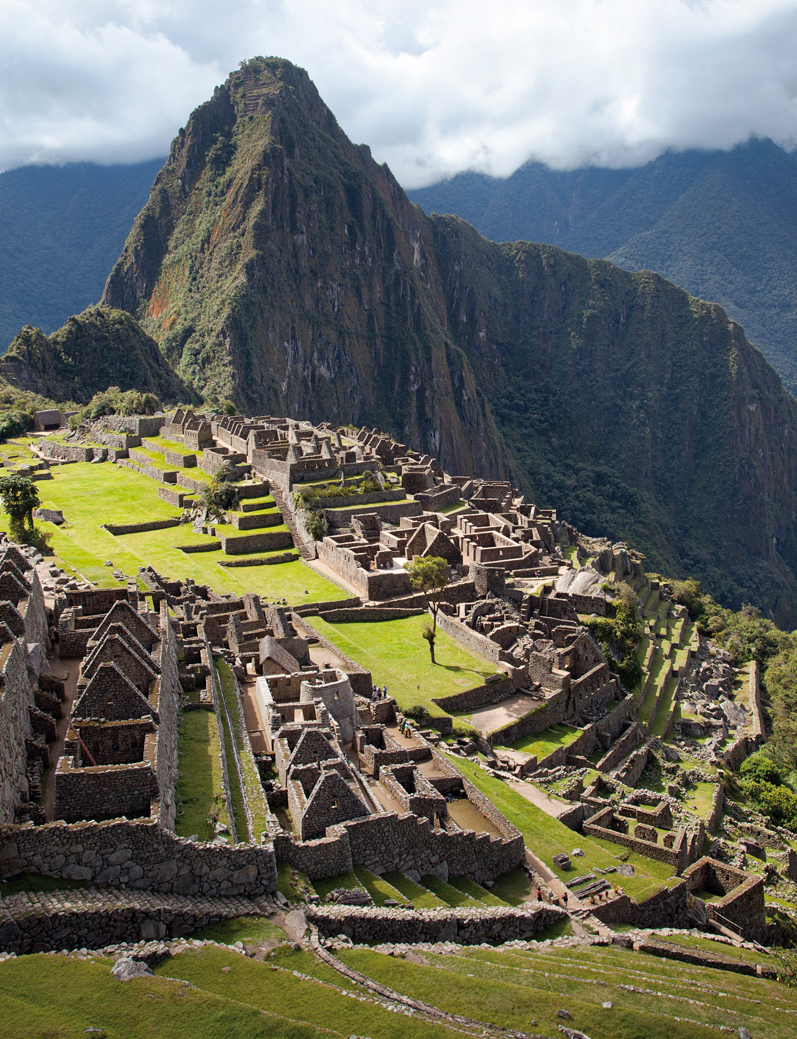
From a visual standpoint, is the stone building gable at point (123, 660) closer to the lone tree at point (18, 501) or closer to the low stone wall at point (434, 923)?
the low stone wall at point (434, 923)

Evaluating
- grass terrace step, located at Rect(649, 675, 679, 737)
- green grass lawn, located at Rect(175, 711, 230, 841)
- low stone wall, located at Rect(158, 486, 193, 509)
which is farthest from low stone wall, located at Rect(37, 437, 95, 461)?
green grass lawn, located at Rect(175, 711, 230, 841)

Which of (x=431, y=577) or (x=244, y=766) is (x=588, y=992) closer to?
(x=244, y=766)

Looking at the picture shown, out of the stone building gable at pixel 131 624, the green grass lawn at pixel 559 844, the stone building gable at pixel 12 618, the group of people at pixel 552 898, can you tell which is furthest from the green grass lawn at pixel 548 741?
the stone building gable at pixel 12 618

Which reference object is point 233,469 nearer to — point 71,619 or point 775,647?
point 71,619

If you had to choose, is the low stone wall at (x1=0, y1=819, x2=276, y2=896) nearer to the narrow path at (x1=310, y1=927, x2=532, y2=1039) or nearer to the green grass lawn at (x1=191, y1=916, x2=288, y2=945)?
the green grass lawn at (x1=191, y1=916, x2=288, y2=945)

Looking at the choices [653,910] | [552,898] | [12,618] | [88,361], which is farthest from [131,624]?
[88,361]
